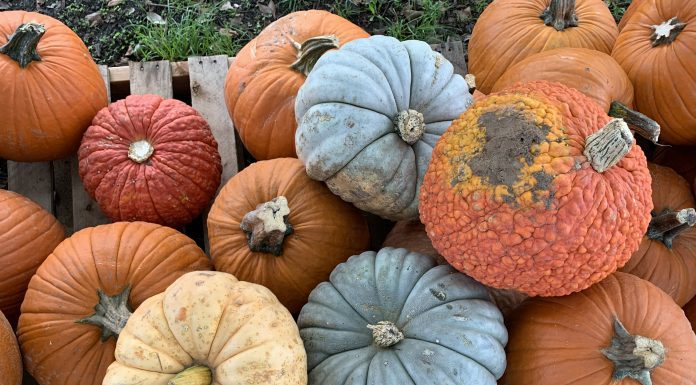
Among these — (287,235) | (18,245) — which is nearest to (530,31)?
(287,235)

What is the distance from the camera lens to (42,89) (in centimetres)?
248

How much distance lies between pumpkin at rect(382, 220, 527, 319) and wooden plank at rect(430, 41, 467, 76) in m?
1.07

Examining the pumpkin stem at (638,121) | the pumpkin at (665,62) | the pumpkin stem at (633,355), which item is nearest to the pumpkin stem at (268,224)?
the pumpkin stem at (633,355)

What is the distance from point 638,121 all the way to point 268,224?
129 cm

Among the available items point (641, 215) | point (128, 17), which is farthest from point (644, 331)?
point (128, 17)

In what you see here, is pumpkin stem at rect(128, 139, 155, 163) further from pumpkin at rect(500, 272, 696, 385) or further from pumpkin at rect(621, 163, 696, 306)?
pumpkin at rect(621, 163, 696, 306)

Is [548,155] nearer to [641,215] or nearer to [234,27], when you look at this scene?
[641,215]

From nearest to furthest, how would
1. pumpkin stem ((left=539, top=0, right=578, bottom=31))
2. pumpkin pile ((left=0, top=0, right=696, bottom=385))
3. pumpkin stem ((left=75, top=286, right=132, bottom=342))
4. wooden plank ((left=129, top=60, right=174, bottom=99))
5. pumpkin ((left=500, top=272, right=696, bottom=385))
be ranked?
1. pumpkin pile ((left=0, top=0, right=696, bottom=385))
2. pumpkin ((left=500, top=272, right=696, bottom=385))
3. pumpkin stem ((left=75, top=286, right=132, bottom=342))
4. pumpkin stem ((left=539, top=0, right=578, bottom=31))
5. wooden plank ((left=129, top=60, right=174, bottom=99))

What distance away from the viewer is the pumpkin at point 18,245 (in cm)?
229

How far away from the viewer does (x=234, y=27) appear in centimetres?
367

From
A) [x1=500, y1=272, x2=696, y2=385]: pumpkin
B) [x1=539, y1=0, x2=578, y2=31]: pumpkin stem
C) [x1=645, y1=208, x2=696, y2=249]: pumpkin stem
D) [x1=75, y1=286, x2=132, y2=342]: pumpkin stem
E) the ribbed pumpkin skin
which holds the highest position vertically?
[x1=539, y1=0, x2=578, y2=31]: pumpkin stem

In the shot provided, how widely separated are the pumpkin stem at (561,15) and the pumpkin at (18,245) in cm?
236

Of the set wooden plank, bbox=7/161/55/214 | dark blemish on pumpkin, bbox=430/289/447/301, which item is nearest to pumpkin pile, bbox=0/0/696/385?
dark blemish on pumpkin, bbox=430/289/447/301

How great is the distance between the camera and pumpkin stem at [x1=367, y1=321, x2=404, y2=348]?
167 cm
